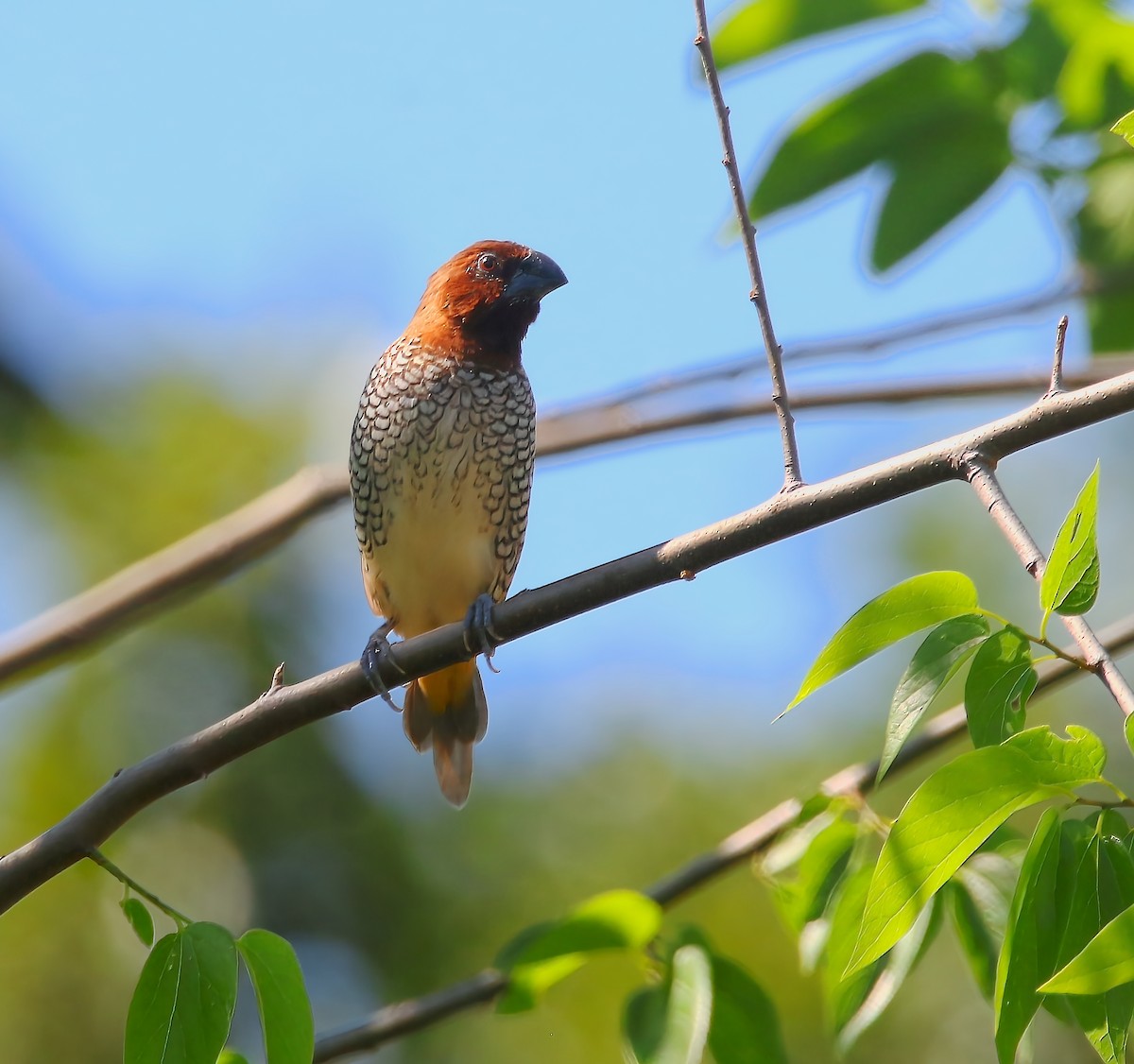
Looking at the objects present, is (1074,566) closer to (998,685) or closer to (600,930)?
(998,685)

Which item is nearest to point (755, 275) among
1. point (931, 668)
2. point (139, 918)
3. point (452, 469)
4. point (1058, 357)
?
point (1058, 357)

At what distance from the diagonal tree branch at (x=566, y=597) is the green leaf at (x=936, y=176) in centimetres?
115

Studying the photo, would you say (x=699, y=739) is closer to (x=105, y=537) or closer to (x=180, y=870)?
(x=180, y=870)

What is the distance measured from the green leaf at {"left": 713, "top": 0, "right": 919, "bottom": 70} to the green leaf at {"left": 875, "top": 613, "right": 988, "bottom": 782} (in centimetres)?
186

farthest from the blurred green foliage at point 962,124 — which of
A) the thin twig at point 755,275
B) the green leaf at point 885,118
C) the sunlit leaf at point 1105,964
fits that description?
the sunlit leaf at point 1105,964

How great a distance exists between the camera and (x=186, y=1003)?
6.48ft

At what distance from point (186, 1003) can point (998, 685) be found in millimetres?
1234

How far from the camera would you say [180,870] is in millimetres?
8297

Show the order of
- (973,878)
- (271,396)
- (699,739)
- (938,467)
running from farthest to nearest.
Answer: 1. (271,396)
2. (699,739)
3. (973,878)
4. (938,467)

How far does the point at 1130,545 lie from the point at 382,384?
629 centimetres

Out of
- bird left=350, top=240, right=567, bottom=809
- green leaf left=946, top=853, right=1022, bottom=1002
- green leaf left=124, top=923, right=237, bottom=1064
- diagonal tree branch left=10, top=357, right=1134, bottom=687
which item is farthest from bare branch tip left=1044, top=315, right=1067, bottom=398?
bird left=350, top=240, right=567, bottom=809

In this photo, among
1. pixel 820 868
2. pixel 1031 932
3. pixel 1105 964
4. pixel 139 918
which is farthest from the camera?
pixel 820 868

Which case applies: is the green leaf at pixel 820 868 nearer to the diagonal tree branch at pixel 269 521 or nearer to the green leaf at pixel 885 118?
the diagonal tree branch at pixel 269 521

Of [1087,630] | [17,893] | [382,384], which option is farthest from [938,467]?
[382,384]
